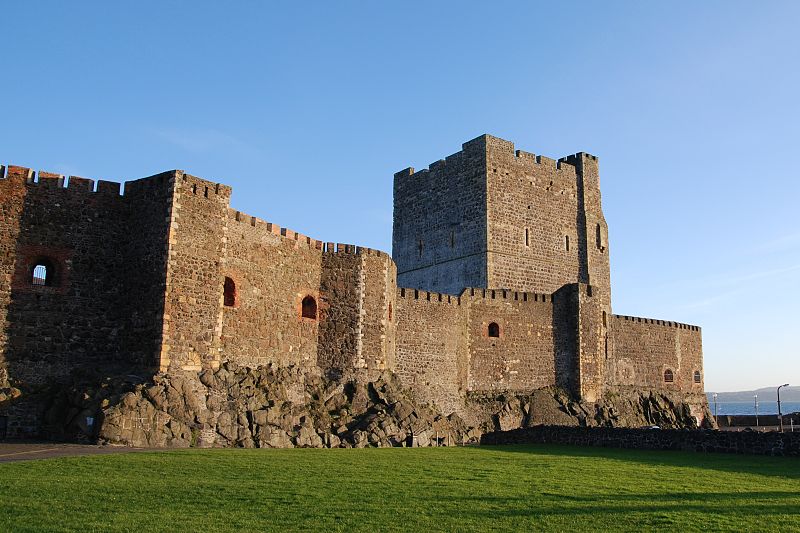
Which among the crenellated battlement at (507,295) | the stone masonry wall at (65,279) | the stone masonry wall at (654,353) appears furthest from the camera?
the stone masonry wall at (654,353)

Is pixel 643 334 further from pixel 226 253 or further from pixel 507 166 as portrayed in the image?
pixel 226 253

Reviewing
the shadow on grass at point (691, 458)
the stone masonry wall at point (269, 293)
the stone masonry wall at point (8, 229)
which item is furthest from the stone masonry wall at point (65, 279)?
the shadow on grass at point (691, 458)

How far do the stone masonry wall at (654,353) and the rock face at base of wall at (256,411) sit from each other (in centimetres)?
959

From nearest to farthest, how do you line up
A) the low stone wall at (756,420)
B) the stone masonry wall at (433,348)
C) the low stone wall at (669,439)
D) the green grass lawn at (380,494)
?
the green grass lawn at (380,494)
the low stone wall at (669,439)
the stone masonry wall at (433,348)
the low stone wall at (756,420)

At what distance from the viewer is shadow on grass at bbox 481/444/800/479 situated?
15438 mm

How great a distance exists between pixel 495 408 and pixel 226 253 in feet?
44.6

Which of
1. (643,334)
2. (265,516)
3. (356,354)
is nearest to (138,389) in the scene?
(356,354)

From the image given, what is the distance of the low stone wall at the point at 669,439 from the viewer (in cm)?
1872

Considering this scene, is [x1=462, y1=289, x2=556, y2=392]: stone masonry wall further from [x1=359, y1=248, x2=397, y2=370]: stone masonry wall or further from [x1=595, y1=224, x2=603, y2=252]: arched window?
[x1=595, y1=224, x2=603, y2=252]: arched window

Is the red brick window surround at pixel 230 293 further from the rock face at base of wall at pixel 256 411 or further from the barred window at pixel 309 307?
the barred window at pixel 309 307

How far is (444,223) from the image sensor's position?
37.2 m

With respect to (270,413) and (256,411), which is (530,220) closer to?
(270,413)

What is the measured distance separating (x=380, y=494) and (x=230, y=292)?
486 inches

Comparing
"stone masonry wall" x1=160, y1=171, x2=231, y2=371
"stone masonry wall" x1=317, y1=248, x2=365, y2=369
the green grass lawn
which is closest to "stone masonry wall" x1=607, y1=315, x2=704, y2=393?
"stone masonry wall" x1=317, y1=248, x2=365, y2=369
